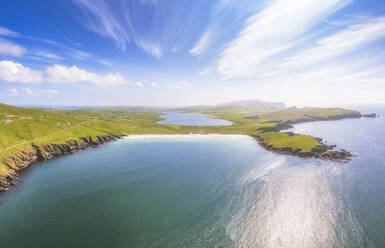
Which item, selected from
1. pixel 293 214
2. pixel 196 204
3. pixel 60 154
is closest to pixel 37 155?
pixel 60 154

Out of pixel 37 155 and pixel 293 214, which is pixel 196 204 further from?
pixel 37 155

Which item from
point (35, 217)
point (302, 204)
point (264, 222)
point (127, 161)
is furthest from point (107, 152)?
point (302, 204)

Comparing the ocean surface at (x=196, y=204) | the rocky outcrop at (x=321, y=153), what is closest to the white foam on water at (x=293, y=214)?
the ocean surface at (x=196, y=204)

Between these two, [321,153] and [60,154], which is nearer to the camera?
[321,153]

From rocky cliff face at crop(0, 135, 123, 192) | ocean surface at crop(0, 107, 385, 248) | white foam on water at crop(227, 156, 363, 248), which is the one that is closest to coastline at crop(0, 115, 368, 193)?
rocky cliff face at crop(0, 135, 123, 192)

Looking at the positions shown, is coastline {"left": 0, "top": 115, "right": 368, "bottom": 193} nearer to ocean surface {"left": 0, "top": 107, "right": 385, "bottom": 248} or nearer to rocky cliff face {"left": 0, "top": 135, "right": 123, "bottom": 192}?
rocky cliff face {"left": 0, "top": 135, "right": 123, "bottom": 192}

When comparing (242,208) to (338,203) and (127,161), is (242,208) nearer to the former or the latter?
(338,203)

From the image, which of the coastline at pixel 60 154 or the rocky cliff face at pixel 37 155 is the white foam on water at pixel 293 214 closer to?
the coastline at pixel 60 154
